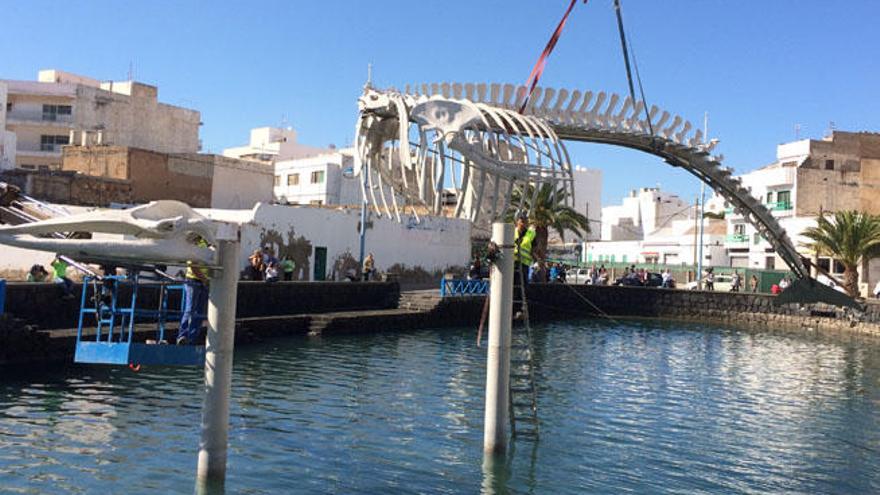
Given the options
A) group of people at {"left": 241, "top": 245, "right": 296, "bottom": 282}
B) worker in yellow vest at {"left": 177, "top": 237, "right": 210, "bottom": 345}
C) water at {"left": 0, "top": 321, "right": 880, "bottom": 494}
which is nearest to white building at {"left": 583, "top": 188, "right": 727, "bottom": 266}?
group of people at {"left": 241, "top": 245, "right": 296, "bottom": 282}

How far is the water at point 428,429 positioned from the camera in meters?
10.2

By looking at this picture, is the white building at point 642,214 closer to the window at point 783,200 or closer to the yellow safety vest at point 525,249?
the window at point 783,200

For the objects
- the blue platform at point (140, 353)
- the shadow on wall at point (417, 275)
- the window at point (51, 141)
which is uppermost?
the window at point (51, 141)

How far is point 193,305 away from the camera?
1004cm

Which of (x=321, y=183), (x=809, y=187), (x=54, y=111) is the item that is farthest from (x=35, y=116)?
(x=809, y=187)

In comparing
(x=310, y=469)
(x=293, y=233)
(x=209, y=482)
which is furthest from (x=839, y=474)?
(x=293, y=233)

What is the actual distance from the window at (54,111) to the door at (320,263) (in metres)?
30.5

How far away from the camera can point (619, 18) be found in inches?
456

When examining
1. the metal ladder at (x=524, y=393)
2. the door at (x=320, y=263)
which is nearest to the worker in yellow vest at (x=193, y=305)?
the metal ladder at (x=524, y=393)

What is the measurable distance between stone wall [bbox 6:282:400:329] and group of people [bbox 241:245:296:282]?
74 cm

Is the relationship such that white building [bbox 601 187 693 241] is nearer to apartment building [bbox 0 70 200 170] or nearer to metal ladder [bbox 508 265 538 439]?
apartment building [bbox 0 70 200 170]

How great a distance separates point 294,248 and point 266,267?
592cm

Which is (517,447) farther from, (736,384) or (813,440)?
(736,384)

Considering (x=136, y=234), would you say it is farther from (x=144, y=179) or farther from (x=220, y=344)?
(x=144, y=179)
